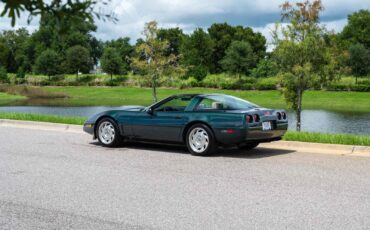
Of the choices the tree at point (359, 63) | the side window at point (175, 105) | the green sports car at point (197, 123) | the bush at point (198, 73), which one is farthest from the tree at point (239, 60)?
the side window at point (175, 105)

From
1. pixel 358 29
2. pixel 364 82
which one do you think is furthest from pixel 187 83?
pixel 358 29

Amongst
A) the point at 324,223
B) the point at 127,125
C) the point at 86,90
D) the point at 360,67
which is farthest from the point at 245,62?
the point at 324,223

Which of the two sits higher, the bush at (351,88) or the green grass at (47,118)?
the bush at (351,88)

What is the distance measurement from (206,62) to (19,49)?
2254 inches

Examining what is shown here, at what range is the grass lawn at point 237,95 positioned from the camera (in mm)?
49169

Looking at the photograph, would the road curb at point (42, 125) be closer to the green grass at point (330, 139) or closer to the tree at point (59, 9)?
the green grass at point (330, 139)

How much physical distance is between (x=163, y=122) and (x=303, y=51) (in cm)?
1286

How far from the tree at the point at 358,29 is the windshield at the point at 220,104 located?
7963 cm

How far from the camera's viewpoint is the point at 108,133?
39.9ft

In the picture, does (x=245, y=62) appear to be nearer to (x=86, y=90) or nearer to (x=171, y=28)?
(x=86, y=90)

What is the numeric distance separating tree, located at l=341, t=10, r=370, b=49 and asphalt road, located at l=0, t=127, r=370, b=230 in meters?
81.2

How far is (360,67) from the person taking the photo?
202 feet

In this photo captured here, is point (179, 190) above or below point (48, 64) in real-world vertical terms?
below

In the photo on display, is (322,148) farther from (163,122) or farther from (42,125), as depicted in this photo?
(42,125)
